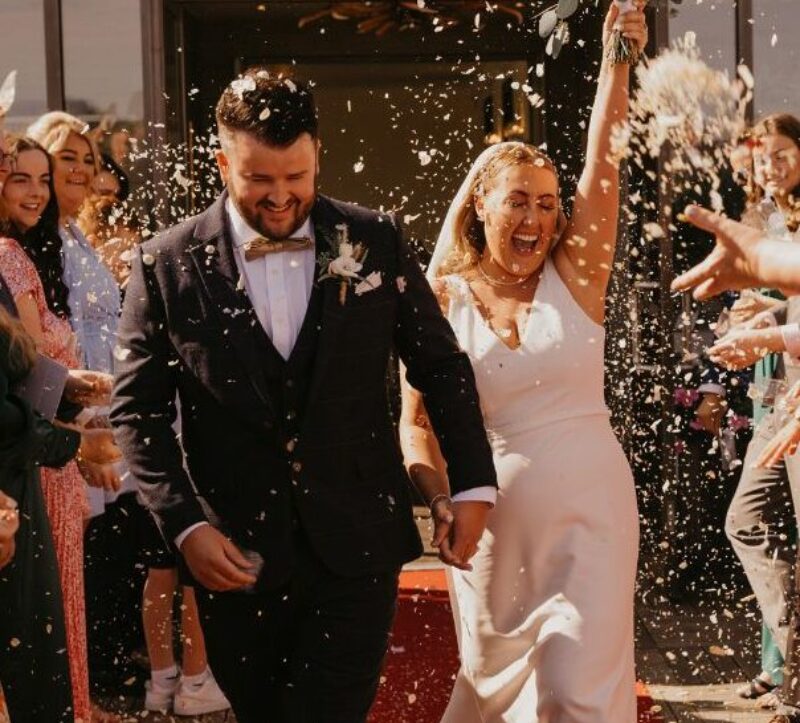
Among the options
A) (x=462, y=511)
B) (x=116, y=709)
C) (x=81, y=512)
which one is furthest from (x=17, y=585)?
(x=116, y=709)

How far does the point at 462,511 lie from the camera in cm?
327

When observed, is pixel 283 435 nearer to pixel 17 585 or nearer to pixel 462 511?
pixel 462 511

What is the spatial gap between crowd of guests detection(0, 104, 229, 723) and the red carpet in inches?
25.2

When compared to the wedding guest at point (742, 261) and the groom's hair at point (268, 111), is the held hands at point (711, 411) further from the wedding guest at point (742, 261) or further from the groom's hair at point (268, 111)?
the wedding guest at point (742, 261)

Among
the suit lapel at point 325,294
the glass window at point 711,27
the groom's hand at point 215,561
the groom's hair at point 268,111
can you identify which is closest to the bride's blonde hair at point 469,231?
the suit lapel at point 325,294

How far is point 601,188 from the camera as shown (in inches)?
149

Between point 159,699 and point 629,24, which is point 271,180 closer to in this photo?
point 629,24

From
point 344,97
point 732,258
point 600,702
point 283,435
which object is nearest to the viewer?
point 732,258

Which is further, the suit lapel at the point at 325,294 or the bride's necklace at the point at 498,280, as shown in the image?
the bride's necklace at the point at 498,280

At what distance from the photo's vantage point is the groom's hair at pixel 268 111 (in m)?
3.07

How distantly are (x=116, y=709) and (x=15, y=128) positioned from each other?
3020mm

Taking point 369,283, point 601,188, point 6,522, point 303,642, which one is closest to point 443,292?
point 601,188

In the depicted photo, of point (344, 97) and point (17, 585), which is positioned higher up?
point (344, 97)

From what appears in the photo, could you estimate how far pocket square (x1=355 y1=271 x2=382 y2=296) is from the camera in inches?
125
